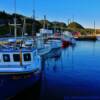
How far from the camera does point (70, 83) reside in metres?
34.6

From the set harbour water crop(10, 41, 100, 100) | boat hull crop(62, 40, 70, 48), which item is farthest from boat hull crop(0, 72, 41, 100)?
boat hull crop(62, 40, 70, 48)

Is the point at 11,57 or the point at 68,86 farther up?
the point at 11,57

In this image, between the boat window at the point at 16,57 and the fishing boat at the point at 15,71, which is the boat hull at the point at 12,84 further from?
the boat window at the point at 16,57

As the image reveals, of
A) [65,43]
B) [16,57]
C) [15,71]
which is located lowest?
[65,43]

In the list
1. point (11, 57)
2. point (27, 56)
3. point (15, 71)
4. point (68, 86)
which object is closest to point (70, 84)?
point (68, 86)

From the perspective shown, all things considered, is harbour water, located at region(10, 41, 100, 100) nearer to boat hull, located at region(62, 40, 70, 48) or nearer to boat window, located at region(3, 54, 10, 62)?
boat window, located at region(3, 54, 10, 62)

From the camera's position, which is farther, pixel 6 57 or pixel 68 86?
pixel 68 86

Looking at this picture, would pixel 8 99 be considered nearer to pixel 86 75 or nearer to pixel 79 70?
pixel 86 75

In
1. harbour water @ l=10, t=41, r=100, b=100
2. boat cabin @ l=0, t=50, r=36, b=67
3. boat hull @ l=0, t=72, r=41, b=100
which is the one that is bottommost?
harbour water @ l=10, t=41, r=100, b=100

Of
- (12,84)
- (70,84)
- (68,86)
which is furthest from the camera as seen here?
(70,84)

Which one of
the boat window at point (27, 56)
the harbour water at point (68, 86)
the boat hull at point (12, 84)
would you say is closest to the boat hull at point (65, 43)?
the harbour water at point (68, 86)

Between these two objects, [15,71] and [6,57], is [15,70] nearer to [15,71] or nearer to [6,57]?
[15,71]

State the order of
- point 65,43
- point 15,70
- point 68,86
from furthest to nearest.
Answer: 1. point 65,43
2. point 68,86
3. point 15,70

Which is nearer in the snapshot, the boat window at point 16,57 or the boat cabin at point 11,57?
the boat cabin at point 11,57
